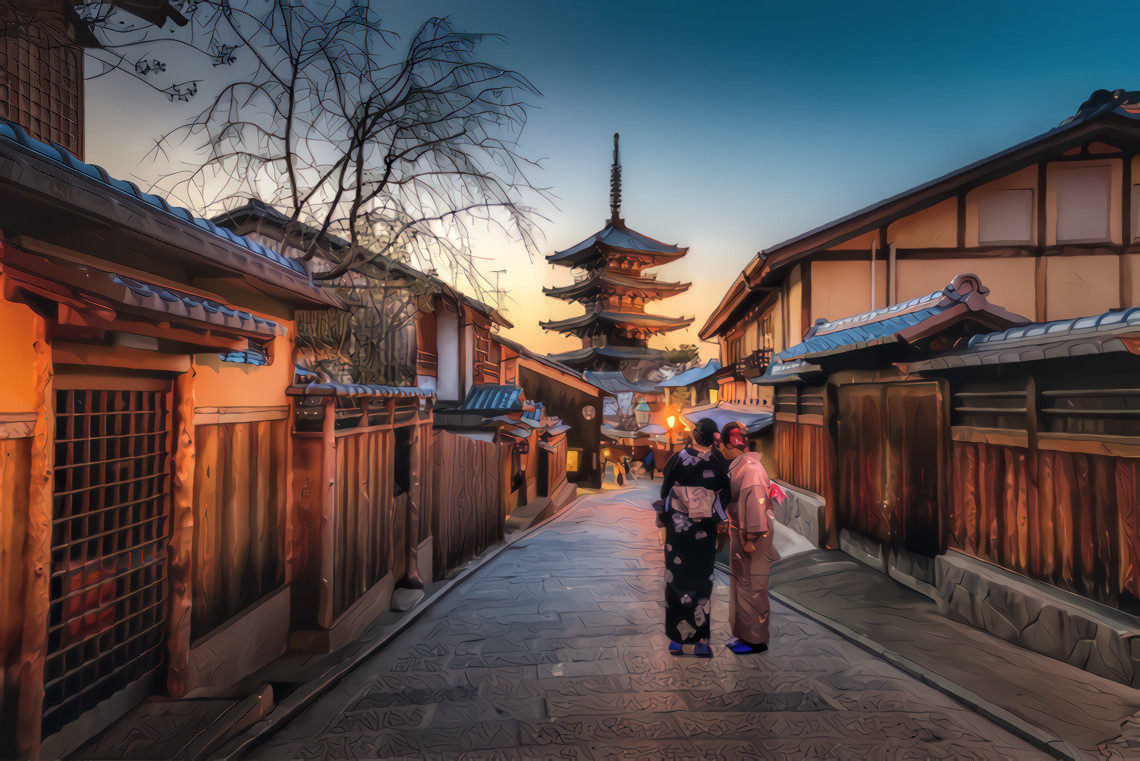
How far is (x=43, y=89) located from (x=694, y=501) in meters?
7.64

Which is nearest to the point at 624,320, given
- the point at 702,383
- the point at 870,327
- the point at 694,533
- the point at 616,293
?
the point at 616,293

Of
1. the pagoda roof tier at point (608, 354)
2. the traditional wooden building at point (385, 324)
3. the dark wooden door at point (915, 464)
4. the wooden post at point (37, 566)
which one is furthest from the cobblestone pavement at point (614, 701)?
the pagoda roof tier at point (608, 354)

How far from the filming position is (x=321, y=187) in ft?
23.2

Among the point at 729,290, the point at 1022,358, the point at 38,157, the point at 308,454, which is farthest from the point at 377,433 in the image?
the point at 729,290

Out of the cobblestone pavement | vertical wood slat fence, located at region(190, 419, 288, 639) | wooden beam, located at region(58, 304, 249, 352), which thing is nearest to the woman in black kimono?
the cobblestone pavement

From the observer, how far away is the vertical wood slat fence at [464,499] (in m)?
8.73

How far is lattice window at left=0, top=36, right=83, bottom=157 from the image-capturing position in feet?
16.0

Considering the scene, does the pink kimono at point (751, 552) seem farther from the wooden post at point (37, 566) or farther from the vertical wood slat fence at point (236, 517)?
the wooden post at point (37, 566)

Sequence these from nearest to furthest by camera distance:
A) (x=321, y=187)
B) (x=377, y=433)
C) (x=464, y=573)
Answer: (x=377, y=433) → (x=321, y=187) → (x=464, y=573)

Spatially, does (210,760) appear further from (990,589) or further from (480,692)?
(990,589)

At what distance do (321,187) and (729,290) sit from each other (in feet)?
40.0

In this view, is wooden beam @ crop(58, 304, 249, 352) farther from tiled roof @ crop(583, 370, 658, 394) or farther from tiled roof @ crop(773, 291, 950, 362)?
tiled roof @ crop(583, 370, 658, 394)

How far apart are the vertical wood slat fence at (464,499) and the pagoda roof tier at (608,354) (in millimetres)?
25941

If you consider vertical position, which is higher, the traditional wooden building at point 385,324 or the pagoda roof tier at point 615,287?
the pagoda roof tier at point 615,287
